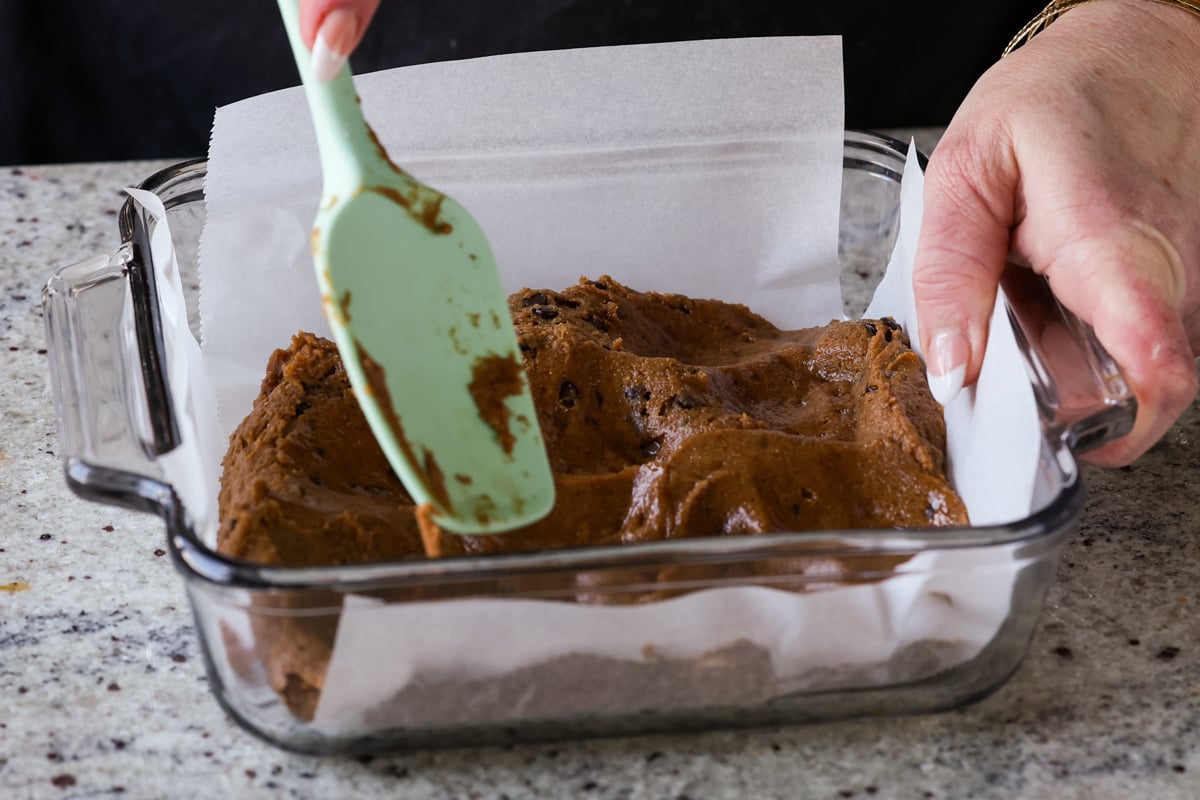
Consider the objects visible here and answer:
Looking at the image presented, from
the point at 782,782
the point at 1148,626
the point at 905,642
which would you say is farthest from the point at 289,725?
the point at 1148,626

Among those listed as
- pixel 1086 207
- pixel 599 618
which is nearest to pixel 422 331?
pixel 599 618

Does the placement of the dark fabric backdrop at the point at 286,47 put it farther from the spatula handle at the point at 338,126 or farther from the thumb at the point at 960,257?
the spatula handle at the point at 338,126

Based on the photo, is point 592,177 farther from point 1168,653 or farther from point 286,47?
point 1168,653

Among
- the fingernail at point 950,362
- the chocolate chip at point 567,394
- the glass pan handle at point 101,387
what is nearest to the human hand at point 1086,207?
the fingernail at point 950,362

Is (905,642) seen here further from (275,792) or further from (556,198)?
(556,198)

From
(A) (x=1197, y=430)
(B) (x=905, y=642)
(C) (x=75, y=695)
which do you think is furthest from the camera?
(A) (x=1197, y=430)
